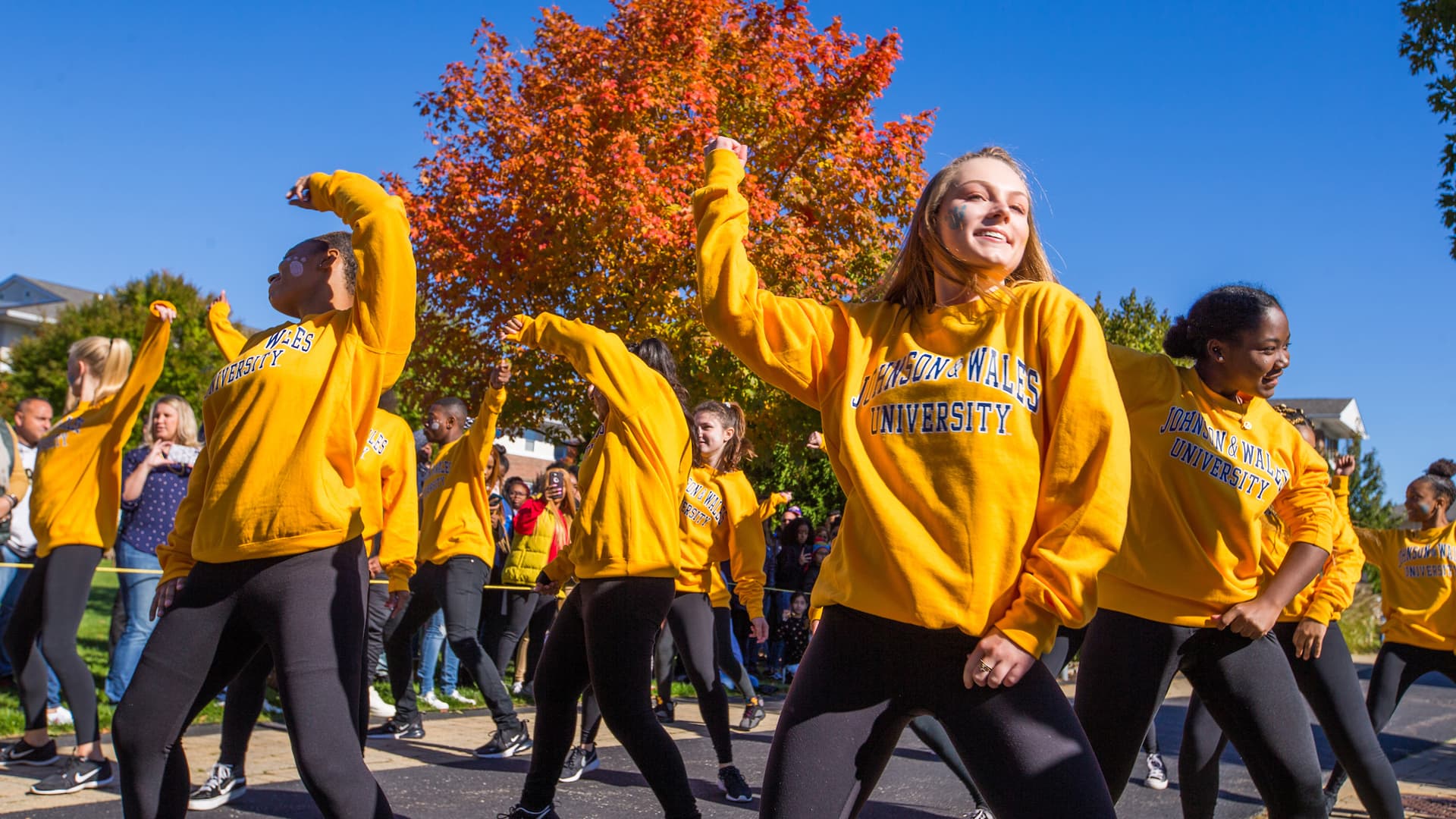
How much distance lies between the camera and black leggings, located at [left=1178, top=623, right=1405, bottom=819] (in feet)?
12.9

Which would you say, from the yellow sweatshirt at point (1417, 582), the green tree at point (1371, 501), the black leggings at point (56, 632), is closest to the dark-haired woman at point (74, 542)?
the black leggings at point (56, 632)

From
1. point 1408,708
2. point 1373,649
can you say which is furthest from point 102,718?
point 1373,649

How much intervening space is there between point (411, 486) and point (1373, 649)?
67.5 feet

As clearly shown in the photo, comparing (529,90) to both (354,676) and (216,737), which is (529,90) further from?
(354,676)

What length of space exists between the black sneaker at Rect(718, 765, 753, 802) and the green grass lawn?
2.76 meters

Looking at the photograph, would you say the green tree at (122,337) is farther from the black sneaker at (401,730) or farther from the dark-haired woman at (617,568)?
the dark-haired woman at (617,568)

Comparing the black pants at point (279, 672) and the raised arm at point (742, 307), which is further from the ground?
the raised arm at point (742, 307)

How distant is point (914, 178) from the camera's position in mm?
13492

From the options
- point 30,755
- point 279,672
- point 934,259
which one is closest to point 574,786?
point 30,755

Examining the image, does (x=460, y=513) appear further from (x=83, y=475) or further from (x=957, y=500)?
(x=957, y=500)

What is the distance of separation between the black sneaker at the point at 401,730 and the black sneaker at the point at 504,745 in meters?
0.61

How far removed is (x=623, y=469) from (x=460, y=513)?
8.47ft

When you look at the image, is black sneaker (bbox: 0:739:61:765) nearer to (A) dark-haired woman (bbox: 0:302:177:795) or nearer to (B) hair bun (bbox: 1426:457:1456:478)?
(A) dark-haired woman (bbox: 0:302:177:795)

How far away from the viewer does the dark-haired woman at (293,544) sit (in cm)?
302
